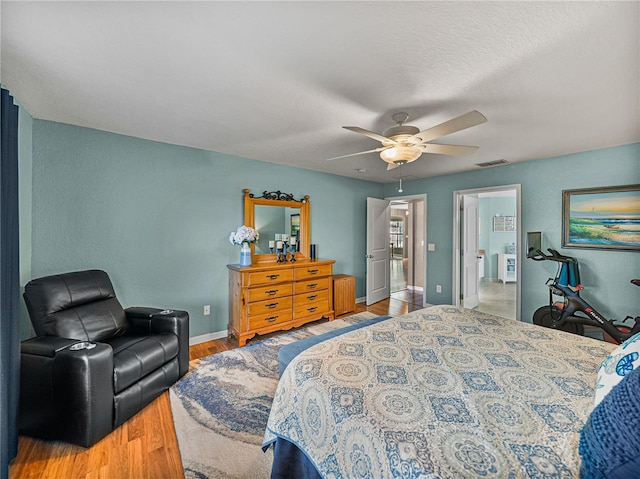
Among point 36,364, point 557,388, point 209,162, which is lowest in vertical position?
point 36,364

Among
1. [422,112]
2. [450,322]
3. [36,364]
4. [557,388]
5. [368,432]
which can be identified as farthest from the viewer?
[422,112]

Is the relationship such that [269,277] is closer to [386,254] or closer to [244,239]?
[244,239]

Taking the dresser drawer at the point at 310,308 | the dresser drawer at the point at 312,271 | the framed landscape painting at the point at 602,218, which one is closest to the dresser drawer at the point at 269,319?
the dresser drawer at the point at 310,308

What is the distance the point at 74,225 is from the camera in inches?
103

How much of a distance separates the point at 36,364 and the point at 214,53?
7.36 ft


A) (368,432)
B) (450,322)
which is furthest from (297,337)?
(368,432)

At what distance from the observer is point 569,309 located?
10.0 ft

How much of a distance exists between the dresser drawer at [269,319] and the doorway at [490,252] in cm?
291

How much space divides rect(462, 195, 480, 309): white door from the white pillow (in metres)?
3.82

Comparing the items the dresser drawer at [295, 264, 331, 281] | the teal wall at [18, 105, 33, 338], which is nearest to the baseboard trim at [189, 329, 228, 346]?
the dresser drawer at [295, 264, 331, 281]

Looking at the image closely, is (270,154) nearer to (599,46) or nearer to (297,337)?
(297,337)

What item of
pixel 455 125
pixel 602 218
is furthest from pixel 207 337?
pixel 602 218

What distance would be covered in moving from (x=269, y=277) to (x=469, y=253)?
3529 millimetres

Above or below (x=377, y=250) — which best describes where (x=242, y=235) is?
above
